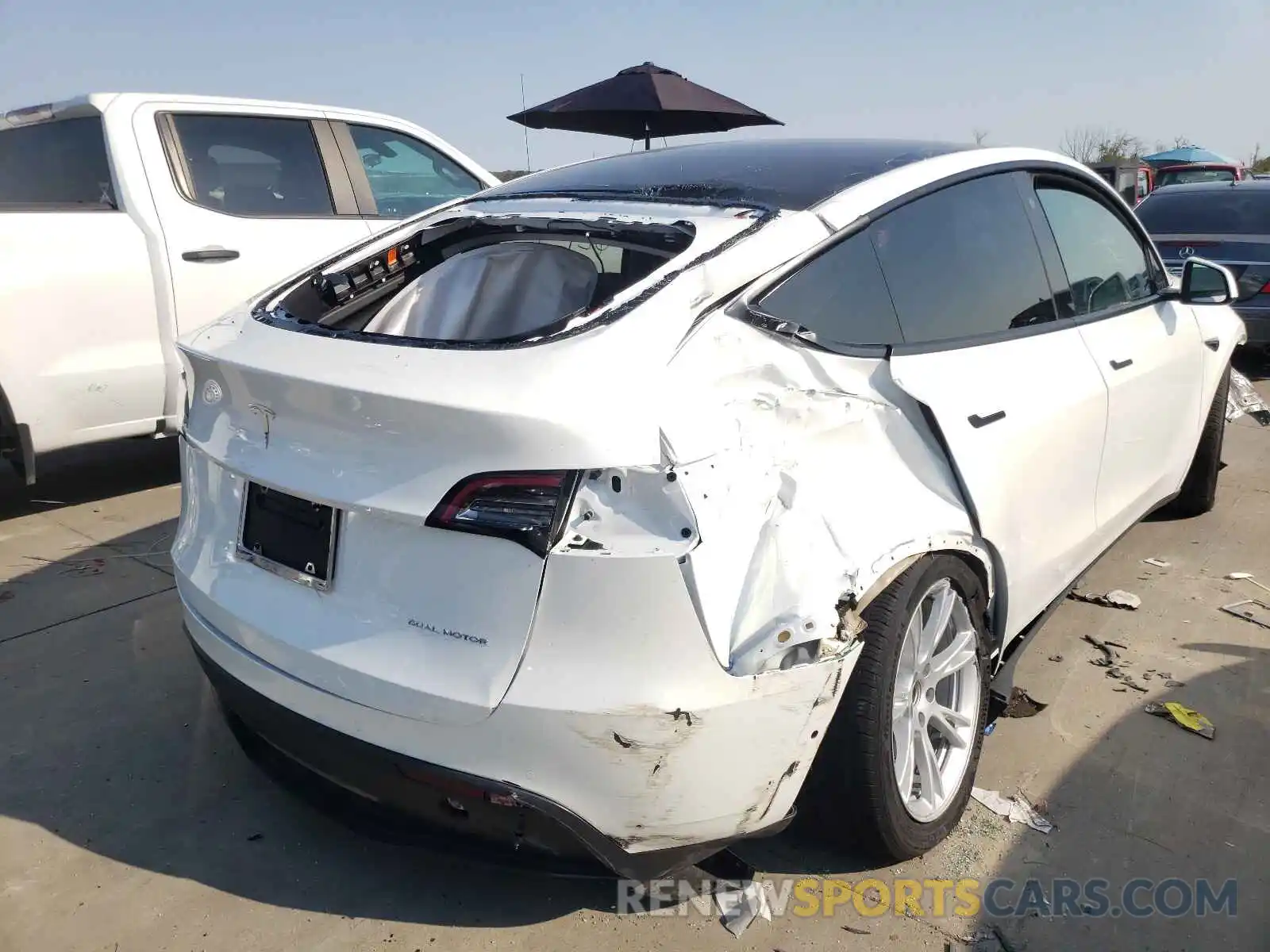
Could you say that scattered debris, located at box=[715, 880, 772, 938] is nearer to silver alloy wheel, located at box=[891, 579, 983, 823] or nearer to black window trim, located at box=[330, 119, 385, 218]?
silver alloy wheel, located at box=[891, 579, 983, 823]

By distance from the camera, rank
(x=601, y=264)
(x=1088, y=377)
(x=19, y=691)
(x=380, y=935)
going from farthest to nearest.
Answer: (x=19, y=691), (x=1088, y=377), (x=601, y=264), (x=380, y=935)

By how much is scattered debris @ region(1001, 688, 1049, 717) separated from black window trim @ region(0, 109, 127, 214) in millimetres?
4181

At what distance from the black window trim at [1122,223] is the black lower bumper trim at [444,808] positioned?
198cm

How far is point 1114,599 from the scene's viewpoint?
12.3 feet

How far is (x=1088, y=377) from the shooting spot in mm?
2844

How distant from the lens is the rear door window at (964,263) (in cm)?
238

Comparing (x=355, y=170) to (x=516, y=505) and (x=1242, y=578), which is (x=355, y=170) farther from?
(x=1242, y=578)

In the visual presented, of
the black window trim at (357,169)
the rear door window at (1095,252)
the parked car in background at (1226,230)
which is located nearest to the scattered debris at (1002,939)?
the rear door window at (1095,252)

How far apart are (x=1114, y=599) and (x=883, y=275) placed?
2.11 meters

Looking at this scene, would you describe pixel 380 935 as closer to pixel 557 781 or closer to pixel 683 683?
pixel 557 781

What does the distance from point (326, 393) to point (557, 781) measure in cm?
84

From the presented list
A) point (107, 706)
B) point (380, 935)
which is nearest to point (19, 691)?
point (107, 706)

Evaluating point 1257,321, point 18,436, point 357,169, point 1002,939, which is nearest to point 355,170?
point 357,169

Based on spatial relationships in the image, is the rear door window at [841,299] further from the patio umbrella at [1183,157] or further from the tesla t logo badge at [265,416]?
the patio umbrella at [1183,157]
